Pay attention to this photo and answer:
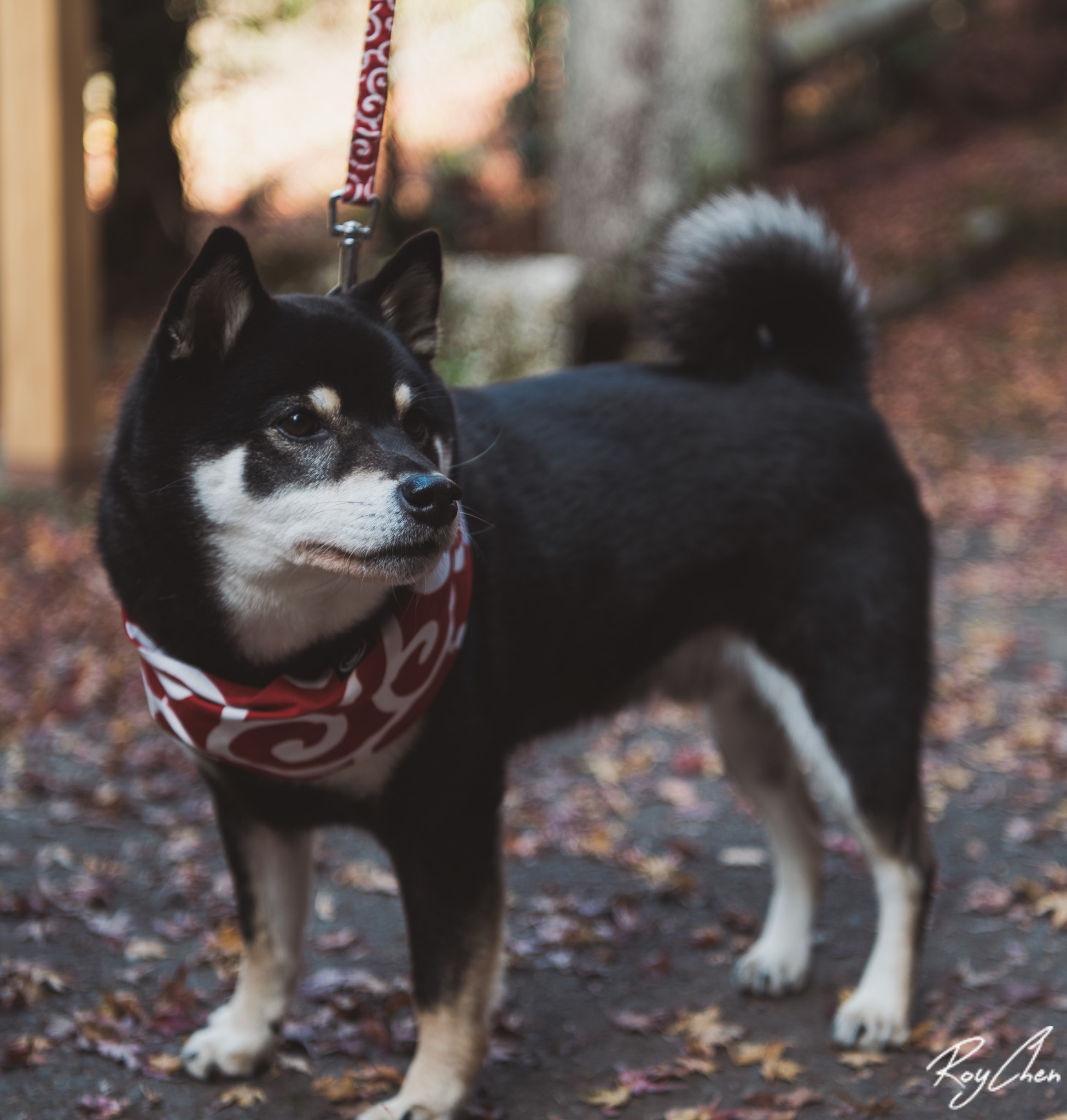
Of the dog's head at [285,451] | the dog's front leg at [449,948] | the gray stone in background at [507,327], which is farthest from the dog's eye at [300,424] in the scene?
the gray stone in background at [507,327]

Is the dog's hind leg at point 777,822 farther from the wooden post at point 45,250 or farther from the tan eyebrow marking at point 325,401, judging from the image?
the wooden post at point 45,250

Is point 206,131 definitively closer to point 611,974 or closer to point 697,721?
point 697,721

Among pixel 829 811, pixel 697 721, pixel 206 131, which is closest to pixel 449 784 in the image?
pixel 829 811

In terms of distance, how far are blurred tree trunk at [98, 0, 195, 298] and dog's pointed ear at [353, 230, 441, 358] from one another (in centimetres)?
776

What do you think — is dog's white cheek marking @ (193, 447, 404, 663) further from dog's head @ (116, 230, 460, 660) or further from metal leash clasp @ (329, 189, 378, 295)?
metal leash clasp @ (329, 189, 378, 295)

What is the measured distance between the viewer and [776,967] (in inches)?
121

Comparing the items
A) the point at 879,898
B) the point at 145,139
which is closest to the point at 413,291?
the point at 879,898

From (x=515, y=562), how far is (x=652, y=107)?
6984 mm

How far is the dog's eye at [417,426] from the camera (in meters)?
2.26

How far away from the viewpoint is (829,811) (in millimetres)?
4160

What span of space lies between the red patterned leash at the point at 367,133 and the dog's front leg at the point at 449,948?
1125 mm

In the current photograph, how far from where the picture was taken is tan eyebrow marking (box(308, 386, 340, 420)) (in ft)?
6.97

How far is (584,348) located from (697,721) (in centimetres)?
451

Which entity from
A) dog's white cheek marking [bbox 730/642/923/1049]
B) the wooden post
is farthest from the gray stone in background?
dog's white cheek marking [bbox 730/642/923/1049]
